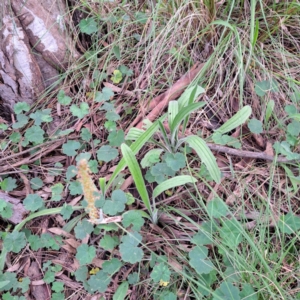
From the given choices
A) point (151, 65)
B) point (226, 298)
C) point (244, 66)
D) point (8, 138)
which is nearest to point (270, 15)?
point (244, 66)

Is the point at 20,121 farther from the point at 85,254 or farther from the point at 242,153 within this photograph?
the point at 242,153

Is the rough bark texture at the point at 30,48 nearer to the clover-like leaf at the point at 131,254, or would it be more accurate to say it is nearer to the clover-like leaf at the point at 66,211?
the clover-like leaf at the point at 66,211

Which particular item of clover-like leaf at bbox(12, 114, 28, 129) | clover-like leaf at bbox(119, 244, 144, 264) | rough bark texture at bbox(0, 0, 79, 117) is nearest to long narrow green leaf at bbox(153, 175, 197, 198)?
clover-like leaf at bbox(119, 244, 144, 264)

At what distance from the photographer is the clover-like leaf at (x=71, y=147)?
163 cm

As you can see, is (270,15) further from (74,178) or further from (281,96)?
(74,178)

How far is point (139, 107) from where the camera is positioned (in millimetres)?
1732

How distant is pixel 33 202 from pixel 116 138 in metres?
0.48

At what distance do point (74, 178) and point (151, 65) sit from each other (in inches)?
27.9

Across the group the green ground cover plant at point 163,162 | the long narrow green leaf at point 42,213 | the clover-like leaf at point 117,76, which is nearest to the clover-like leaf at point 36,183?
the green ground cover plant at point 163,162

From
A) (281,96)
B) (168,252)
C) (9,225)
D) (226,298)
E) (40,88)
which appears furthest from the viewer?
(40,88)

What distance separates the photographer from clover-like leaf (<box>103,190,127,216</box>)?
141 cm

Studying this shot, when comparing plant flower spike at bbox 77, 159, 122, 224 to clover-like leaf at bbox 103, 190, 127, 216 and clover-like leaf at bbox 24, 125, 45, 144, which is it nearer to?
clover-like leaf at bbox 103, 190, 127, 216

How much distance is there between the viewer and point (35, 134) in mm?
1690

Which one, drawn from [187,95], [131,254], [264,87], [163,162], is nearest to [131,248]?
[131,254]
